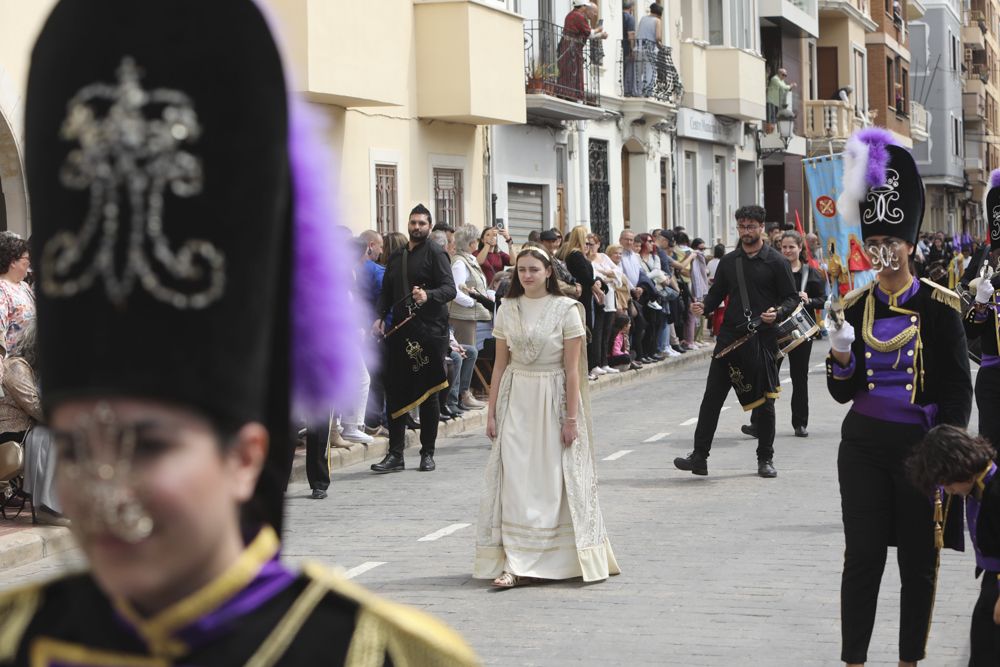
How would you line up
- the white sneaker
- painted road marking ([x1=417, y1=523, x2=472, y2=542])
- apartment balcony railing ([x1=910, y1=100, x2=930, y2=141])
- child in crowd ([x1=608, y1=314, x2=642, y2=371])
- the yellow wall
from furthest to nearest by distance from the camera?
apartment balcony railing ([x1=910, y1=100, x2=930, y2=141]), child in crowd ([x1=608, y1=314, x2=642, y2=371]), the yellow wall, the white sneaker, painted road marking ([x1=417, y1=523, x2=472, y2=542])

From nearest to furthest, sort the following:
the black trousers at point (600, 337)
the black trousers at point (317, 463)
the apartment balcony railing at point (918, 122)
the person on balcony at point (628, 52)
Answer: the black trousers at point (317, 463), the black trousers at point (600, 337), the person on balcony at point (628, 52), the apartment balcony railing at point (918, 122)

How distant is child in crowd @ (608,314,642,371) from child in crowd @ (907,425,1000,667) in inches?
666

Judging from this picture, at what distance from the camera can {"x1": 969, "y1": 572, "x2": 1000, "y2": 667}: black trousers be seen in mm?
5871

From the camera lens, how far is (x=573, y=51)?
28.4m

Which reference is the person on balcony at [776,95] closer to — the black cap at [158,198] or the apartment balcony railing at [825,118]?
the apartment balcony railing at [825,118]

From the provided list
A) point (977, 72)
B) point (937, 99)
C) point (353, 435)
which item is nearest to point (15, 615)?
point (353, 435)

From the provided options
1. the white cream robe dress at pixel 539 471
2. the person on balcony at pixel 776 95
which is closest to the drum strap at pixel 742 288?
the white cream robe dress at pixel 539 471

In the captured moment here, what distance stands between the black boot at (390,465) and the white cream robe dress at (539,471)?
460 centimetres

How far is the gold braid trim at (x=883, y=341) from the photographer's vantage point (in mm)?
6656

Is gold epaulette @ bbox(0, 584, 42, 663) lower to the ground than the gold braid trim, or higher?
lower

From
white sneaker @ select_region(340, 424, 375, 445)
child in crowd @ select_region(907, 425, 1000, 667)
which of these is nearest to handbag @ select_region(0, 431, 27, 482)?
white sneaker @ select_region(340, 424, 375, 445)

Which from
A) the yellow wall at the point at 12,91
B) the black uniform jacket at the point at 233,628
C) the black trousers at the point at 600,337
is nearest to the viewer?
the black uniform jacket at the point at 233,628

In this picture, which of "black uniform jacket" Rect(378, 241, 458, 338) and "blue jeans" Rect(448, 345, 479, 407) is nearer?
"black uniform jacket" Rect(378, 241, 458, 338)

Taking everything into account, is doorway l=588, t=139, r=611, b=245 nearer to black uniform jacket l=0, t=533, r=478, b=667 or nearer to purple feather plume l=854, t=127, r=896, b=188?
purple feather plume l=854, t=127, r=896, b=188
